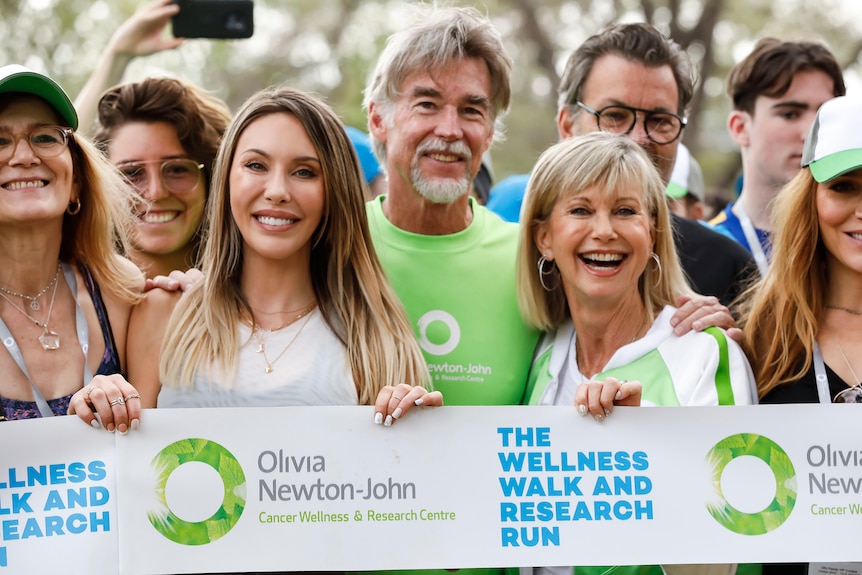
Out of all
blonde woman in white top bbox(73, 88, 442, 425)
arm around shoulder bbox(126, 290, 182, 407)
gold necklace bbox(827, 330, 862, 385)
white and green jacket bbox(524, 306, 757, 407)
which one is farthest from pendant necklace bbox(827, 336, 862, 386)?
arm around shoulder bbox(126, 290, 182, 407)

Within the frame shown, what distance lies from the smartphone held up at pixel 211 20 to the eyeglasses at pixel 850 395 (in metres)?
3.88

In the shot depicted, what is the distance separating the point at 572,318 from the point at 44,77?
7.34ft

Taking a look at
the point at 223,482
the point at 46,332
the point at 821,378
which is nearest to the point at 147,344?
the point at 46,332

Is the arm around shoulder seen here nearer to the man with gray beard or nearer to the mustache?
the man with gray beard

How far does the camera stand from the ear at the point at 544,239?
14.3 feet

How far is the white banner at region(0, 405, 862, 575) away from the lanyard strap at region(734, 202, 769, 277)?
6.41 ft

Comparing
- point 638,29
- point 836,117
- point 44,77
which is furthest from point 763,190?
point 44,77

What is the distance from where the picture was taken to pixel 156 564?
3.67m

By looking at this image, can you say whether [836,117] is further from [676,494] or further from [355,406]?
[355,406]

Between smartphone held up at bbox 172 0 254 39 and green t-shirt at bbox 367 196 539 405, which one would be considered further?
smartphone held up at bbox 172 0 254 39

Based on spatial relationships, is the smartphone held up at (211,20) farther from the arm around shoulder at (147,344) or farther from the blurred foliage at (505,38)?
the blurred foliage at (505,38)

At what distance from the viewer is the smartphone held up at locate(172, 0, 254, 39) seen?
6165mm

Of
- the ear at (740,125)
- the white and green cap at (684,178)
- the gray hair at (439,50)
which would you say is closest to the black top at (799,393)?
the gray hair at (439,50)

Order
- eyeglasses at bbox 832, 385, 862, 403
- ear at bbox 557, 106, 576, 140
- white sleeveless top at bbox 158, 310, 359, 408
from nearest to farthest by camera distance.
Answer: eyeglasses at bbox 832, 385, 862, 403, white sleeveless top at bbox 158, 310, 359, 408, ear at bbox 557, 106, 576, 140
